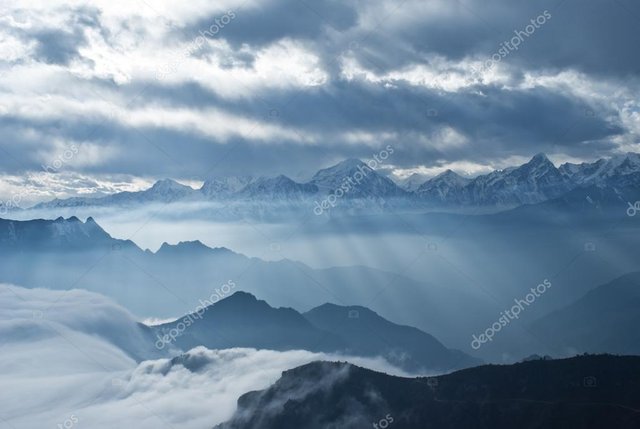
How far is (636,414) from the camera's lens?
191750 mm

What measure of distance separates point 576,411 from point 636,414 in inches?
715

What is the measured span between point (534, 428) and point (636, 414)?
108ft

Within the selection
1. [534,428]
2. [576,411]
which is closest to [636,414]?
[576,411]

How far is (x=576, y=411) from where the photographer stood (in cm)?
19712

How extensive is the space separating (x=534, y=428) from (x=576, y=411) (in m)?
15.6

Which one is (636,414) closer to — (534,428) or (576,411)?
(576,411)

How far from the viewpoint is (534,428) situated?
195875 millimetres
